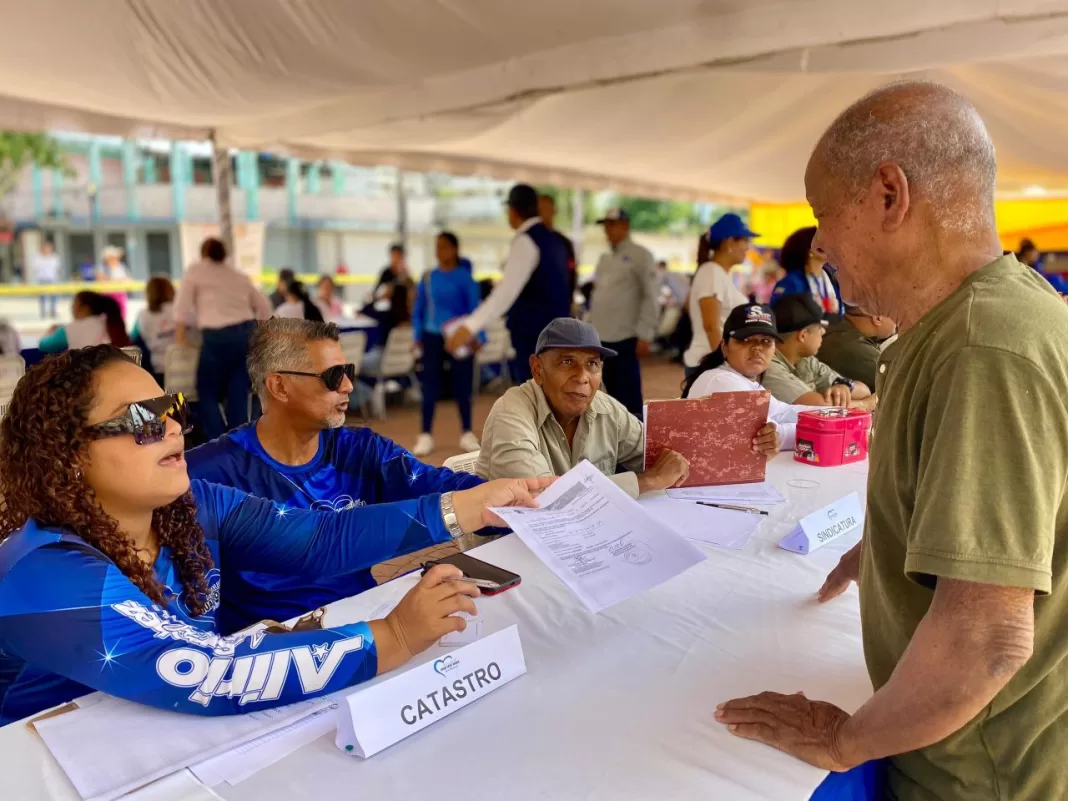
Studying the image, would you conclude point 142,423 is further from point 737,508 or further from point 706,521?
point 737,508

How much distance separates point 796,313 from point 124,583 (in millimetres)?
3010

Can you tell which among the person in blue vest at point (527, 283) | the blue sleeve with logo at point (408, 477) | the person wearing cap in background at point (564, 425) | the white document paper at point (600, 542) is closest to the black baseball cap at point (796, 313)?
the person wearing cap in background at point (564, 425)

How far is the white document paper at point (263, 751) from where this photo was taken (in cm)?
99

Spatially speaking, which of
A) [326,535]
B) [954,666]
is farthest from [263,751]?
[954,666]

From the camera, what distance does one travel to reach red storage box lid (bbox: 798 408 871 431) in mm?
2588

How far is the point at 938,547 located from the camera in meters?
0.79

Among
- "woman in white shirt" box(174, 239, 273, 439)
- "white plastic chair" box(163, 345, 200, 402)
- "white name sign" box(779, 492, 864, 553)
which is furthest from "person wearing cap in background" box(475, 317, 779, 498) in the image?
"white plastic chair" box(163, 345, 200, 402)

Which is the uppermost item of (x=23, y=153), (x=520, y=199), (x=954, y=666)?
(x=23, y=153)

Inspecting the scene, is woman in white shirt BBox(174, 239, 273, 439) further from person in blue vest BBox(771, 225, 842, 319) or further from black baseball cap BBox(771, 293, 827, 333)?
black baseball cap BBox(771, 293, 827, 333)

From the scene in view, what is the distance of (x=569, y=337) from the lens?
2.33m

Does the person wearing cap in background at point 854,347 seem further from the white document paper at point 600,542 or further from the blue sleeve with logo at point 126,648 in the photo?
the blue sleeve with logo at point 126,648

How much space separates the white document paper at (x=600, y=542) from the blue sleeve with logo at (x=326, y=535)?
0.20 m

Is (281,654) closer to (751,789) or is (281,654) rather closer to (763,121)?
(751,789)

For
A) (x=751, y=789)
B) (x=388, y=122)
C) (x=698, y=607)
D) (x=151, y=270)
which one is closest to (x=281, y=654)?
(x=751, y=789)
